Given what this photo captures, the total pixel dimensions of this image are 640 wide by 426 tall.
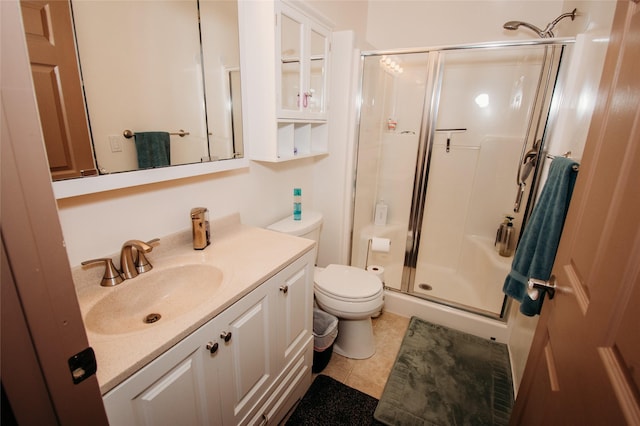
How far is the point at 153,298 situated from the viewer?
1.12 m

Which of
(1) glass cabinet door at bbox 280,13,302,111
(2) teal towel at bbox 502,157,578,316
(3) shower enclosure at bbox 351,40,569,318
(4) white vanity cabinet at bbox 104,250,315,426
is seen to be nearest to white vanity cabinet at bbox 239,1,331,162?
(1) glass cabinet door at bbox 280,13,302,111

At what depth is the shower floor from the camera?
2193mm

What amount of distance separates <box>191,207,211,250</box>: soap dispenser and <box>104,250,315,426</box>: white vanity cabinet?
0.38 meters

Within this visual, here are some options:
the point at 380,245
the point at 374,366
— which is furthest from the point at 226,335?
the point at 380,245

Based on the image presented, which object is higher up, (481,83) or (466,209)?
(481,83)

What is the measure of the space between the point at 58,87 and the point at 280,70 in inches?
35.4

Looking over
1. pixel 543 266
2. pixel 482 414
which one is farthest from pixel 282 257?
pixel 482 414

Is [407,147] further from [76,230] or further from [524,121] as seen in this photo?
[76,230]

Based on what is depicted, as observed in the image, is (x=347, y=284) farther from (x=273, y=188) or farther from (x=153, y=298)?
(x=153, y=298)

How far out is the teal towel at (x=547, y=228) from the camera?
107 cm

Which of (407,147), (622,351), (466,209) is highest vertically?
(407,147)

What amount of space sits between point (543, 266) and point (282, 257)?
1.02 metres

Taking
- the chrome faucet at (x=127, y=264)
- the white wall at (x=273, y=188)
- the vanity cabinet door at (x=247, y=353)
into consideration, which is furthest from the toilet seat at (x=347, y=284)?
the chrome faucet at (x=127, y=264)

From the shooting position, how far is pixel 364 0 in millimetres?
2441
